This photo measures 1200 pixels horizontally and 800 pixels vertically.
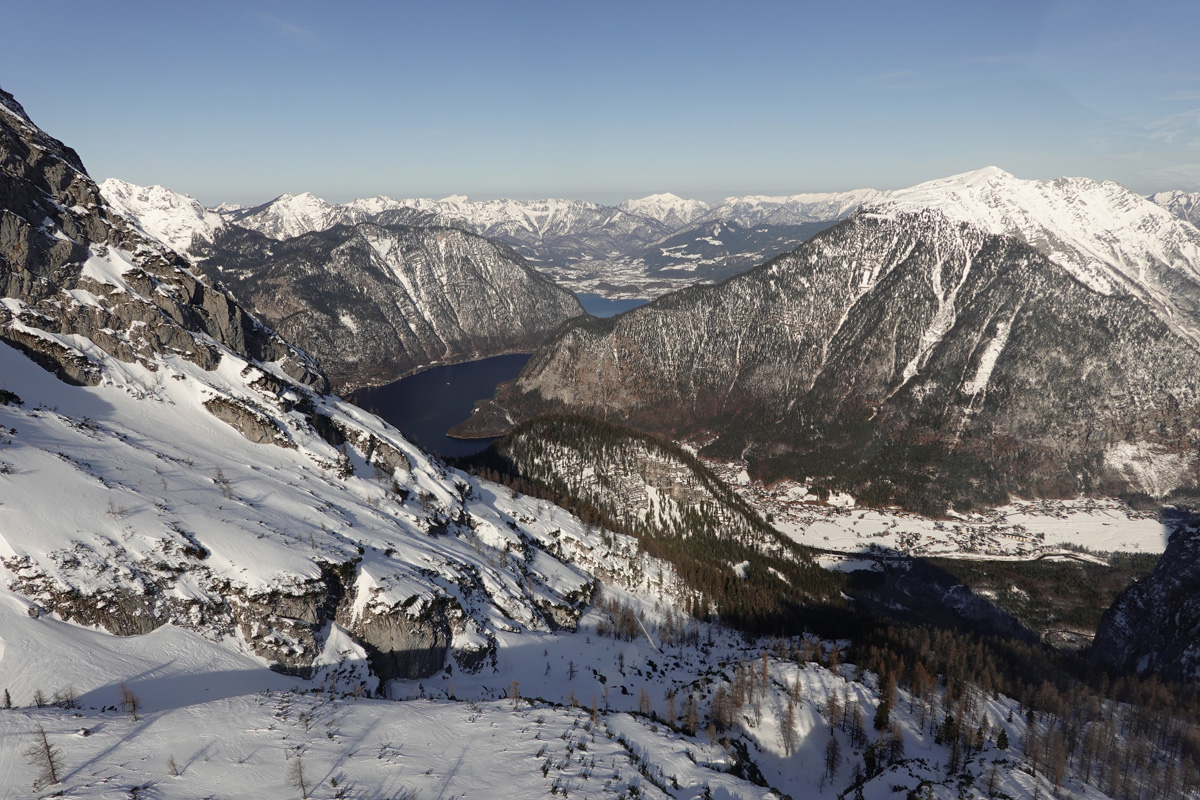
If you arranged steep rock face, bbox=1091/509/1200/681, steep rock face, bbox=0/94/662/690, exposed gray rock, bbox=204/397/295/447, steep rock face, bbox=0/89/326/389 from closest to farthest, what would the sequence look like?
1. steep rock face, bbox=0/94/662/690
2. steep rock face, bbox=0/89/326/389
3. exposed gray rock, bbox=204/397/295/447
4. steep rock face, bbox=1091/509/1200/681

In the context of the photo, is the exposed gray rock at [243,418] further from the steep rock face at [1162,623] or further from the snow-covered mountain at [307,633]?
the steep rock face at [1162,623]

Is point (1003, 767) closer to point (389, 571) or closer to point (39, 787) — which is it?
point (389, 571)

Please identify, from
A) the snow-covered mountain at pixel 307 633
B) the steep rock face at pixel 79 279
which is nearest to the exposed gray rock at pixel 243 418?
the snow-covered mountain at pixel 307 633

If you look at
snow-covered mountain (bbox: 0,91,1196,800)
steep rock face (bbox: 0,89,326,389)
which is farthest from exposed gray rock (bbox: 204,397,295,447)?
steep rock face (bbox: 0,89,326,389)

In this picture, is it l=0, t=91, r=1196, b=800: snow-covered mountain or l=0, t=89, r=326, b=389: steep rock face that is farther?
Result: l=0, t=89, r=326, b=389: steep rock face

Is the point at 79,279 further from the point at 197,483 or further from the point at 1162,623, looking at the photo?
the point at 1162,623

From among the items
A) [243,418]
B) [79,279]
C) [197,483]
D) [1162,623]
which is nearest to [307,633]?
[197,483]

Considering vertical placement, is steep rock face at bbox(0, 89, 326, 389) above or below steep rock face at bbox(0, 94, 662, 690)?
above

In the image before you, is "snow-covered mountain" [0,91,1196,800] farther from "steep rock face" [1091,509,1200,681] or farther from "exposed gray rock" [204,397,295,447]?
"steep rock face" [1091,509,1200,681]

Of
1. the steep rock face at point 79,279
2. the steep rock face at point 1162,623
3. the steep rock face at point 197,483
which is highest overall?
the steep rock face at point 79,279
